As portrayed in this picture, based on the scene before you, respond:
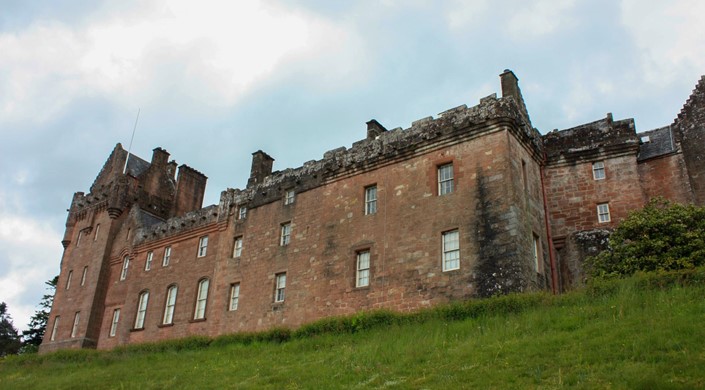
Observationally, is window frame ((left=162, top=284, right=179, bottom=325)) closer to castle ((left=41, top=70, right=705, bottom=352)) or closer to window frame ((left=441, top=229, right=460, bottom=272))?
castle ((left=41, top=70, right=705, bottom=352))

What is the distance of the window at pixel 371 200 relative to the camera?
1061 inches

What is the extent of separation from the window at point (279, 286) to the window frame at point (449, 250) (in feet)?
28.6

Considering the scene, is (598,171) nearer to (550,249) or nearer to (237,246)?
(550,249)

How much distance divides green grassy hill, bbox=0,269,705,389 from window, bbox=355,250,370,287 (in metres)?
2.79

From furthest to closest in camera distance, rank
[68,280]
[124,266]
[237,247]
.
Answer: [68,280] → [124,266] → [237,247]

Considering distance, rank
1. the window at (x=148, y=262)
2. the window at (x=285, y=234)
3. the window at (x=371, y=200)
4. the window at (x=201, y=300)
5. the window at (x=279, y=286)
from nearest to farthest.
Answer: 1. the window at (x=371, y=200)
2. the window at (x=279, y=286)
3. the window at (x=285, y=234)
4. the window at (x=201, y=300)
5. the window at (x=148, y=262)

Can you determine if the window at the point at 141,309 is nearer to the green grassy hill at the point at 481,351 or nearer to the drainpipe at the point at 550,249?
the green grassy hill at the point at 481,351

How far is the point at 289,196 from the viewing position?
31.0m

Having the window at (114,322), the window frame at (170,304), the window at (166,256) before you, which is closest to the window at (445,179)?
Result: the window frame at (170,304)

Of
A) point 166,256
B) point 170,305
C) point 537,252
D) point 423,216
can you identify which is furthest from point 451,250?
point 166,256

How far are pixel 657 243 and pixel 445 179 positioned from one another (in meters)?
8.31

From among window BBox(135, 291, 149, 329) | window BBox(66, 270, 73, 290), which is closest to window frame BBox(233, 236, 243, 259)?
window BBox(135, 291, 149, 329)

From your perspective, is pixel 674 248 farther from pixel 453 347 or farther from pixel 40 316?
pixel 40 316

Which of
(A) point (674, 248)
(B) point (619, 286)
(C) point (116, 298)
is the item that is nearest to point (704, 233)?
(A) point (674, 248)
